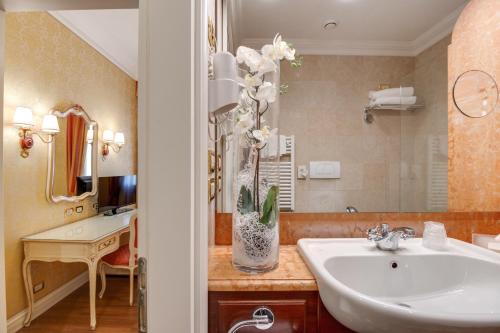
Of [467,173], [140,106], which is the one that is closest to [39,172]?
[140,106]

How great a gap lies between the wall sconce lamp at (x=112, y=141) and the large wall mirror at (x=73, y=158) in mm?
207

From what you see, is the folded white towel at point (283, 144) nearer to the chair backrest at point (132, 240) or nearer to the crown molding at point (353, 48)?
the crown molding at point (353, 48)

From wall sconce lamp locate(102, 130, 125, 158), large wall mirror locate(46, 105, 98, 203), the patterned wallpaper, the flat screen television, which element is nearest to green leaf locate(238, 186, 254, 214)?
the patterned wallpaper

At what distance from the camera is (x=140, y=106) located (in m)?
0.62

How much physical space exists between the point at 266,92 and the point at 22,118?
6.99 feet

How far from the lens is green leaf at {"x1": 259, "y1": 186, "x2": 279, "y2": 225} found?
85 centimetres

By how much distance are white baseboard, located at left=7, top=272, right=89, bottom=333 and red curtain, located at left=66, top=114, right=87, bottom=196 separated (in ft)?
2.94

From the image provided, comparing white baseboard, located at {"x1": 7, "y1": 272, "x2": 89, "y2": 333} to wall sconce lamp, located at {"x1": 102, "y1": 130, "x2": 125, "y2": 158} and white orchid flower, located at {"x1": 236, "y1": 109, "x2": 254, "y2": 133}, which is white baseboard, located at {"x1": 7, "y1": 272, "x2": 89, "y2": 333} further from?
white orchid flower, located at {"x1": 236, "y1": 109, "x2": 254, "y2": 133}

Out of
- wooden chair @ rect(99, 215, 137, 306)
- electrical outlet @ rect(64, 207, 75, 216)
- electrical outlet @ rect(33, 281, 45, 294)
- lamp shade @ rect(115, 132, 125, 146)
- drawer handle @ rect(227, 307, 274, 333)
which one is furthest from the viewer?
lamp shade @ rect(115, 132, 125, 146)

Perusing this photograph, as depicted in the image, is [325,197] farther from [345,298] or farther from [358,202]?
[345,298]

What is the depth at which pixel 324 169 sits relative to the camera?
1.25 metres

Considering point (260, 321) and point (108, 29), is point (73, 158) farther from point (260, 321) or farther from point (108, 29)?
point (260, 321)

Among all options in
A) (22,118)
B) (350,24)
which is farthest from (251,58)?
(22,118)

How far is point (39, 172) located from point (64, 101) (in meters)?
0.74
